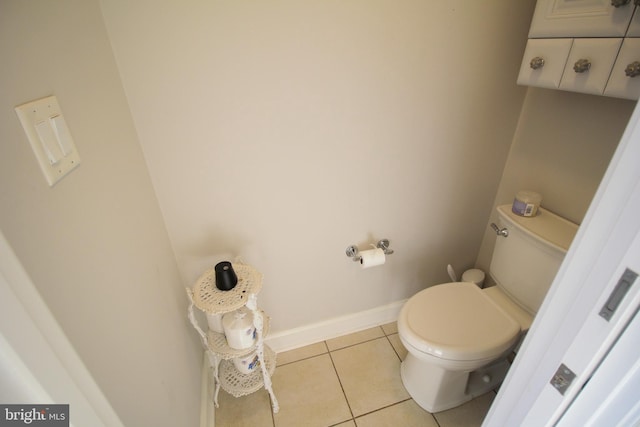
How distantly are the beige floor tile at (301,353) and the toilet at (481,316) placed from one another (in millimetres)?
455

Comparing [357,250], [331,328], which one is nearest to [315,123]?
[357,250]

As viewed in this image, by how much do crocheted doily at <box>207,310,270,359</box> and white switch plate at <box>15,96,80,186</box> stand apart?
855 millimetres

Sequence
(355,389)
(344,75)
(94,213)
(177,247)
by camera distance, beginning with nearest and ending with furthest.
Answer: (94,213) < (344,75) < (177,247) < (355,389)

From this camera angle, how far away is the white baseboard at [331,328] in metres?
1.56

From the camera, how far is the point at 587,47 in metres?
0.86

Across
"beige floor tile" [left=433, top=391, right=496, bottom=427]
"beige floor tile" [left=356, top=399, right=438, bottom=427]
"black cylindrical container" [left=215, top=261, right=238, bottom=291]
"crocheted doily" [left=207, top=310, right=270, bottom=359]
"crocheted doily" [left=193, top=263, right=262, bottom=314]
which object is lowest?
"beige floor tile" [left=433, top=391, right=496, bottom=427]

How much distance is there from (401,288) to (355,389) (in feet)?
1.91

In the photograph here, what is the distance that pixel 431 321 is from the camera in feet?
3.94

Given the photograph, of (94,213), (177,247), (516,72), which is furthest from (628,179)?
(177,247)

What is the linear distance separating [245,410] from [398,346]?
0.84 m

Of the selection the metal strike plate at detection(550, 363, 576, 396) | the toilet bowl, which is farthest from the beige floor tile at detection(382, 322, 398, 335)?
the metal strike plate at detection(550, 363, 576, 396)

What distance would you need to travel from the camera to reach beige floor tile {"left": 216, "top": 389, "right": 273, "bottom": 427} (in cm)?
129

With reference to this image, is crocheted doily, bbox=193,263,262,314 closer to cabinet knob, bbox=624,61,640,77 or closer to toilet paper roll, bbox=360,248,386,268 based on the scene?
toilet paper roll, bbox=360,248,386,268

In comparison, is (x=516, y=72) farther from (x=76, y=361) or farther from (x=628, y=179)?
(x=76, y=361)
